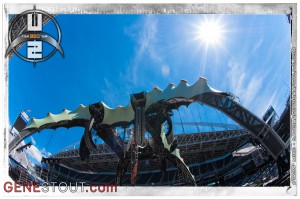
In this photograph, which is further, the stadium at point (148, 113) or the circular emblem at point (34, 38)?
the stadium at point (148, 113)

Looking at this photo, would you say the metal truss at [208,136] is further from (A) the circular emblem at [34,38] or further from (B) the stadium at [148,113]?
(A) the circular emblem at [34,38]

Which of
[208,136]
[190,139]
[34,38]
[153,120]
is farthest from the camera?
[208,136]

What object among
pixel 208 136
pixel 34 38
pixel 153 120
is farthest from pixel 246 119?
pixel 34 38

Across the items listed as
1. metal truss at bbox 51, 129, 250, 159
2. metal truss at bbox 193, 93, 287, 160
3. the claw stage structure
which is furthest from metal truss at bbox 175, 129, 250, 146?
metal truss at bbox 193, 93, 287, 160

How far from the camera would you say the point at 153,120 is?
39.0ft

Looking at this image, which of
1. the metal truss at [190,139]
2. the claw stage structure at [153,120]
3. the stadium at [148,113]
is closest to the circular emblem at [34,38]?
the stadium at [148,113]

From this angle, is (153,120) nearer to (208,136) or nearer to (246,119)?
(208,136)

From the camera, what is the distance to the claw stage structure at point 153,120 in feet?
38.2

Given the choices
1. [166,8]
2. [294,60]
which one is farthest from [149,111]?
[294,60]

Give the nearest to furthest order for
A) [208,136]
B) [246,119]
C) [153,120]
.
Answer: [246,119] < [153,120] < [208,136]

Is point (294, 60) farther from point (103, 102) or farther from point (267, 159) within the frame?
point (103, 102)

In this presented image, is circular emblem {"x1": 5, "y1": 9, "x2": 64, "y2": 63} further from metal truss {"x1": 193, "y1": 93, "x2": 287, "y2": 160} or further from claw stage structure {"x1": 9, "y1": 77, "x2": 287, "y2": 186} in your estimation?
metal truss {"x1": 193, "y1": 93, "x2": 287, "y2": 160}

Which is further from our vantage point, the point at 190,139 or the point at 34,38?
the point at 190,139

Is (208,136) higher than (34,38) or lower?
lower
